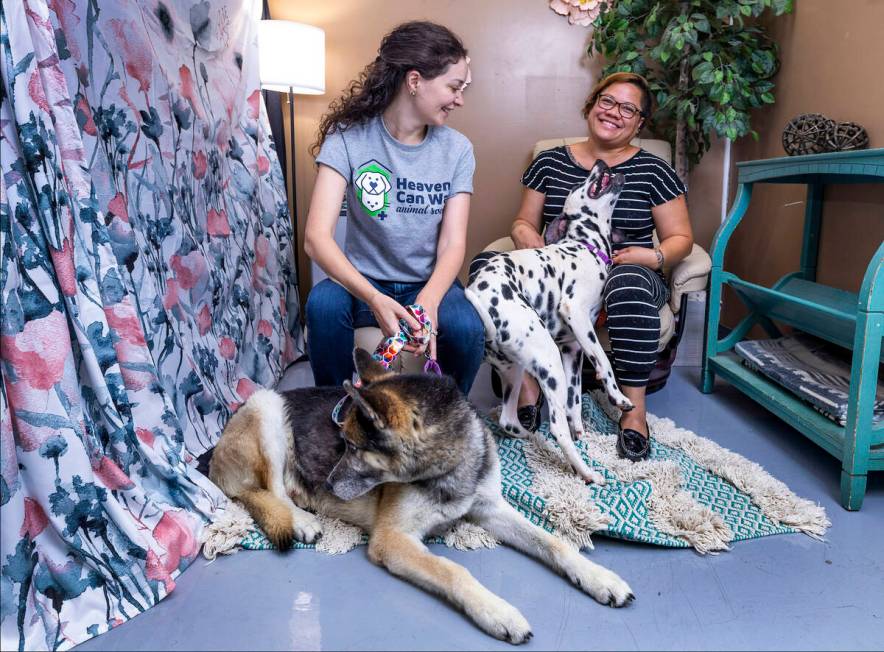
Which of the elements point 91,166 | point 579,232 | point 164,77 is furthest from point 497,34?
point 91,166

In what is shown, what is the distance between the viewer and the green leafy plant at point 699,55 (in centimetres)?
281

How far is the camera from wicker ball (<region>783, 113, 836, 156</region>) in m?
2.37

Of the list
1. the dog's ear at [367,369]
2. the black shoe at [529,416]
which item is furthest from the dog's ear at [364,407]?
the black shoe at [529,416]

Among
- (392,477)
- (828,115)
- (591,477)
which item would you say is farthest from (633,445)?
(828,115)

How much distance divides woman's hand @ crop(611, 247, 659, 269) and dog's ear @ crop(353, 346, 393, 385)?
46.7 inches

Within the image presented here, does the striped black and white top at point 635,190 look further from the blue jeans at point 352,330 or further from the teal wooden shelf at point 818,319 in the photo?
the blue jeans at point 352,330

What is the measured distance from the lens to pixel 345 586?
1.43 m

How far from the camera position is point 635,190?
2.42 m

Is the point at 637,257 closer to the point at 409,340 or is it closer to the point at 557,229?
the point at 557,229

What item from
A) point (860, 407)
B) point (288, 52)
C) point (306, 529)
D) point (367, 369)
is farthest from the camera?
point (288, 52)

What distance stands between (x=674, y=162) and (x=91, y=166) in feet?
9.29

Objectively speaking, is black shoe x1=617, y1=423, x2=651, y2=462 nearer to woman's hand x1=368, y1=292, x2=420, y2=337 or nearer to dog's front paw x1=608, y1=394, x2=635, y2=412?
dog's front paw x1=608, y1=394, x2=635, y2=412

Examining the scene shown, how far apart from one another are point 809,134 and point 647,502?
5.53 feet

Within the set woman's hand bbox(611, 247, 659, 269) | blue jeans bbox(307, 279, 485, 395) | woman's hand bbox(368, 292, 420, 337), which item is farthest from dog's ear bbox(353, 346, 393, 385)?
woman's hand bbox(611, 247, 659, 269)
